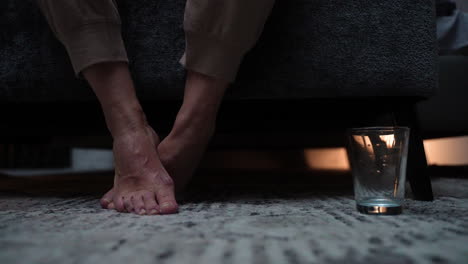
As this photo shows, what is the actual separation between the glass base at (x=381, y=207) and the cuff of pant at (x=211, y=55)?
0.30 metres

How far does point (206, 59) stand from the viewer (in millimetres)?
614

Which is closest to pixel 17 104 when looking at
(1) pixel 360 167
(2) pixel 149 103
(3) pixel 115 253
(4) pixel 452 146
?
(2) pixel 149 103

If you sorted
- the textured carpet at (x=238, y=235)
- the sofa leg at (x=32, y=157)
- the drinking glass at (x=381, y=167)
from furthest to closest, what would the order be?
the sofa leg at (x=32, y=157)
the drinking glass at (x=381, y=167)
the textured carpet at (x=238, y=235)

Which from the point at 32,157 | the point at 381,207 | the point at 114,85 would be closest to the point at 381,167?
the point at 381,207

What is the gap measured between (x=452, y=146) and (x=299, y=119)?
1.36 metres

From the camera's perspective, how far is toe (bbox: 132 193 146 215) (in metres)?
0.56

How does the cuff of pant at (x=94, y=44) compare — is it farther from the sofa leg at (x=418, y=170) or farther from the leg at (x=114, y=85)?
the sofa leg at (x=418, y=170)

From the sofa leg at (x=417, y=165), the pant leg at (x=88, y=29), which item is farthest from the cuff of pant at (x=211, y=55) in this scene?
the sofa leg at (x=417, y=165)

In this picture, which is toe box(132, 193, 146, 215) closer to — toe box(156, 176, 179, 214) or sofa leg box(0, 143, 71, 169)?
toe box(156, 176, 179, 214)

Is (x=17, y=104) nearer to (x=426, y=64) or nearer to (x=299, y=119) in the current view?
(x=299, y=119)

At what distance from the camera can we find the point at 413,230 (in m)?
0.44

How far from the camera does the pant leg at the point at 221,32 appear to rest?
0.59 m

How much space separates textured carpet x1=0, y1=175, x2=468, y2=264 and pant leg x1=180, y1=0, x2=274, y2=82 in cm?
24

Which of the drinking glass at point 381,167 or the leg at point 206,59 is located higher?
the leg at point 206,59
